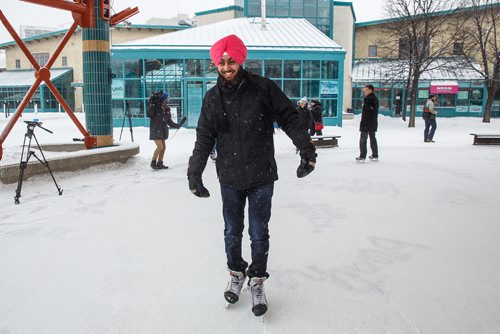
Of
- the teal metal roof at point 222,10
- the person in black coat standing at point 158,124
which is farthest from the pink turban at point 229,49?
the teal metal roof at point 222,10

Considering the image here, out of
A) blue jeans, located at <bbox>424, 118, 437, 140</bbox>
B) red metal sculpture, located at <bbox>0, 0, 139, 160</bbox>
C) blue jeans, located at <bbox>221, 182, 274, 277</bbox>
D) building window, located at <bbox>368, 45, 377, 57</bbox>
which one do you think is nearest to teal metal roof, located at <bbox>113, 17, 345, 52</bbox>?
blue jeans, located at <bbox>424, 118, 437, 140</bbox>

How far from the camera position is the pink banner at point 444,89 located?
102 feet

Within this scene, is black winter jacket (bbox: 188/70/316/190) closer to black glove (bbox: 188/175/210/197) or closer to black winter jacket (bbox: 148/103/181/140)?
black glove (bbox: 188/175/210/197)

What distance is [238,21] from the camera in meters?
26.0

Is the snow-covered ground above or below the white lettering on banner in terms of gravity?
below

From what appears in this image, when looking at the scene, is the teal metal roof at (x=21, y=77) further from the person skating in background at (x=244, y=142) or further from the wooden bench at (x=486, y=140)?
the person skating in background at (x=244, y=142)

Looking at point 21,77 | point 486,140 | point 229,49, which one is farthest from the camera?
point 21,77

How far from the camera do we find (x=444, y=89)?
31328 millimetres

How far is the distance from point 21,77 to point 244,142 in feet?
146

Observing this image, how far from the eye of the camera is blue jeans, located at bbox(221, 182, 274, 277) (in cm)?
279

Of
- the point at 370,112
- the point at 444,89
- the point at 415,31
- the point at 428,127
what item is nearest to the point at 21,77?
the point at 415,31

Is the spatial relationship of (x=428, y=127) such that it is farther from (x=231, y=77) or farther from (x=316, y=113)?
(x=231, y=77)

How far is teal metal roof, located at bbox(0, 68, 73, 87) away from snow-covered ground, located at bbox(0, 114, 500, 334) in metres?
36.1

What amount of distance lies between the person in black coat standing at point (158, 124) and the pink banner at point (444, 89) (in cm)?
2803
